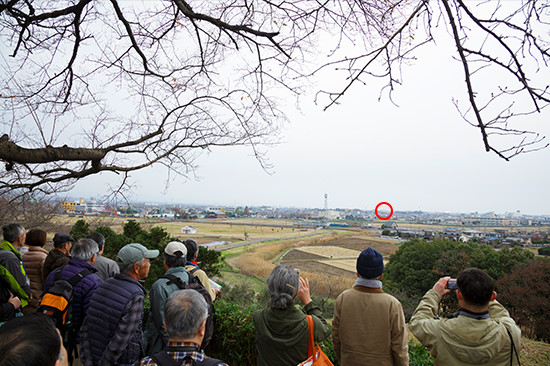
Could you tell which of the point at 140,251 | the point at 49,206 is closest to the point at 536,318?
the point at 140,251

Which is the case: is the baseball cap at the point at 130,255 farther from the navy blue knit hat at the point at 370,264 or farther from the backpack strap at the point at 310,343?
the navy blue knit hat at the point at 370,264

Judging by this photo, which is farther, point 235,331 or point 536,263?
point 536,263

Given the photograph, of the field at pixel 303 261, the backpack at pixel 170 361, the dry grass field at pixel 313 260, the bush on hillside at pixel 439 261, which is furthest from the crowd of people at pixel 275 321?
the bush on hillside at pixel 439 261

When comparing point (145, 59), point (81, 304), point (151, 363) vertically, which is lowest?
point (81, 304)

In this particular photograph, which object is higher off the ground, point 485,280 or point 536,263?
point 485,280

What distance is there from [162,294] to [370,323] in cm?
154

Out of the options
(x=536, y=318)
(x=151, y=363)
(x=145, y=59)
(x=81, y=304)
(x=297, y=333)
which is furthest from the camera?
(x=536, y=318)

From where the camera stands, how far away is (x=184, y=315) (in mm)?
1493

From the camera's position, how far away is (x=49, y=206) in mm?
9445

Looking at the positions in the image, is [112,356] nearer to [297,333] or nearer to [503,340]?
[297,333]

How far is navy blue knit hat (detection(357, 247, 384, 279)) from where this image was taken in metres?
2.02

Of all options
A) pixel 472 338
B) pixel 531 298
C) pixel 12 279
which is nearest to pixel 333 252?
pixel 531 298

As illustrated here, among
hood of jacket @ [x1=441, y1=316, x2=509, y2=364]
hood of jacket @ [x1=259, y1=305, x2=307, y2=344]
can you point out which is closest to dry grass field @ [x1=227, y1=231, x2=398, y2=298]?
hood of jacket @ [x1=259, y1=305, x2=307, y2=344]

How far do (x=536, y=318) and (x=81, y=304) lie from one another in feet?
51.0
